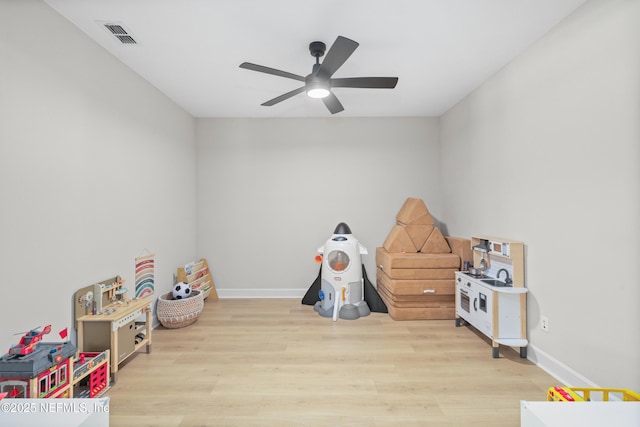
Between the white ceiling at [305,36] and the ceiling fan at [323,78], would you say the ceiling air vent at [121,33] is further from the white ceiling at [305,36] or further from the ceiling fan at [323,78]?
the ceiling fan at [323,78]

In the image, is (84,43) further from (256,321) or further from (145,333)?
(256,321)

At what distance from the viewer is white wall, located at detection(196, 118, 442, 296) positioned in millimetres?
4371

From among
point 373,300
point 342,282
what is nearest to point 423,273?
point 373,300

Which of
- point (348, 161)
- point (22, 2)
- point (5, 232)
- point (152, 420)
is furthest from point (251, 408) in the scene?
point (348, 161)

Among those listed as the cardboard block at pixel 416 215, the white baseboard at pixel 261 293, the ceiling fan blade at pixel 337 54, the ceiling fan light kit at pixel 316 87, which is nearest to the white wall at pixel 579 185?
the cardboard block at pixel 416 215

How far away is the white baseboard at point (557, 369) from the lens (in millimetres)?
2020

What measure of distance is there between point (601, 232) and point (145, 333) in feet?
11.7

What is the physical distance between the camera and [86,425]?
981mm

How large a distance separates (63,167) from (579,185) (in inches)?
136

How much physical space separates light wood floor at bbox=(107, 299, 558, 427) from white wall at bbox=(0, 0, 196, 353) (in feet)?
2.55

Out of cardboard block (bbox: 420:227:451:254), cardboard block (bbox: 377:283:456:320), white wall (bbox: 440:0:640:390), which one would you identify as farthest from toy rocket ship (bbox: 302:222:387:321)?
white wall (bbox: 440:0:640:390)

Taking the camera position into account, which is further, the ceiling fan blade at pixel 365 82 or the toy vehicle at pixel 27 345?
the ceiling fan blade at pixel 365 82

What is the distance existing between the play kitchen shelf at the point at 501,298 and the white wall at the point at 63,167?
3.20 m

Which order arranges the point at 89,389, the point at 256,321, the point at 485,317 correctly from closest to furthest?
the point at 89,389, the point at 485,317, the point at 256,321
